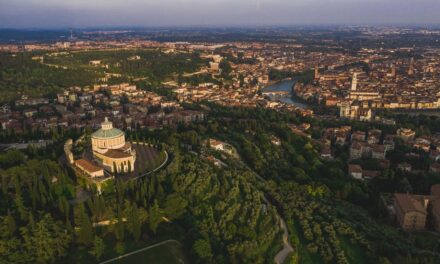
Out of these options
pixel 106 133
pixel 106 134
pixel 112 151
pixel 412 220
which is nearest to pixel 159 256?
pixel 112 151

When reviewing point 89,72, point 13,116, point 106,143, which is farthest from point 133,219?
point 89,72

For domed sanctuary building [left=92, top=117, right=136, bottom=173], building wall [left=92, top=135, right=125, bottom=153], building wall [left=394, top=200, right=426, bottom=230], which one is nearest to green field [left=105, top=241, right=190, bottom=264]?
domed sanctuary building [left=92, top=117, right=136, bottom=173]

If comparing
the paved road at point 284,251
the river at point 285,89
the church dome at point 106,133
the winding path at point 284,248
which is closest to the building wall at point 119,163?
the church dome at point 106,133

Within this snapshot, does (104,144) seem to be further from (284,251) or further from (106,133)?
(284,251)

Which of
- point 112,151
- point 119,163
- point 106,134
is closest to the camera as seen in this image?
point 119,163

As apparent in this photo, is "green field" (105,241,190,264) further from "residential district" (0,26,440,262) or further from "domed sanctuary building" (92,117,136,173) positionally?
"domed sanctuary building" (92,117,136,173)
